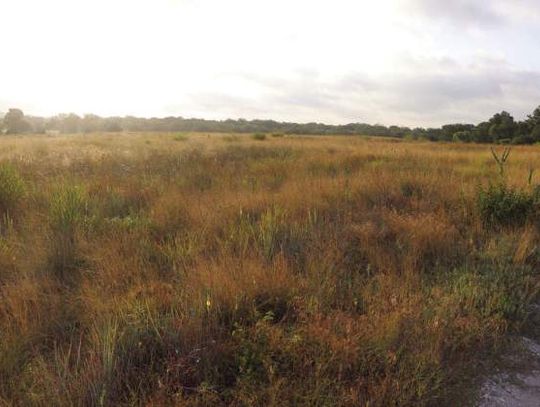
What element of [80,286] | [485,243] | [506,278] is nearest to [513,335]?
[506,278]

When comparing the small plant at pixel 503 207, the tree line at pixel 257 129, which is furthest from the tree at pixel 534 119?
the small plant at pixel 503 207

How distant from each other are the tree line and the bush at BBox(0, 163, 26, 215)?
105 ft

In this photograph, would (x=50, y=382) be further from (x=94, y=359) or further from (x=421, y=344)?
(x=421, y=344)

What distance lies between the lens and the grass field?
2.33 metres

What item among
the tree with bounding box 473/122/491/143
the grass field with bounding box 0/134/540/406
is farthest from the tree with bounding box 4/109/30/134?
the grass field with bounding box 0/134/540/406

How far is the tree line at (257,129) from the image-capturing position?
43281mm

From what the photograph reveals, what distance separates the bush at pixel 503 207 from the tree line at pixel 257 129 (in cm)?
3138

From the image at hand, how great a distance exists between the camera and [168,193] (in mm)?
6684

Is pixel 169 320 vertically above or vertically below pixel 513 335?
above

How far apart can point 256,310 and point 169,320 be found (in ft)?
1.97

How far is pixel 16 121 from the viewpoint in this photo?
55.6 metres

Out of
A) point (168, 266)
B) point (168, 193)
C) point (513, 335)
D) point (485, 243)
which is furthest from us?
point (168, 193)

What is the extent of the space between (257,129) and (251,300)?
60493 mm

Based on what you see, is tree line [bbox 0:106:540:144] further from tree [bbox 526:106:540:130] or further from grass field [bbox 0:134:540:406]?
grass field [bbox 0:134:540:406]
